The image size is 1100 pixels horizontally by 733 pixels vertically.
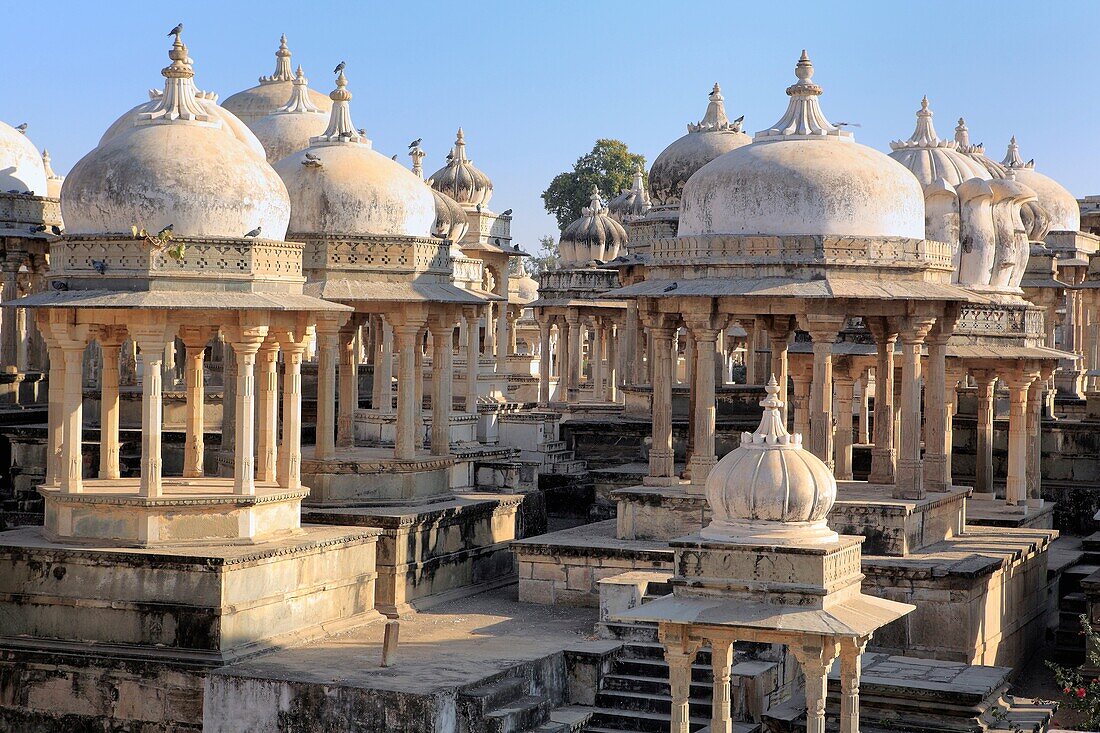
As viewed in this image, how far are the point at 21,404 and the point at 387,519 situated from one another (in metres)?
9.81

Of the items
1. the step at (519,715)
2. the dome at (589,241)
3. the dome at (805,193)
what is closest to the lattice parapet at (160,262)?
the step at (519,715)

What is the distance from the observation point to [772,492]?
48.3 feet

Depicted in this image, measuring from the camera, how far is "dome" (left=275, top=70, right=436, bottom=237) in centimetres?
2397

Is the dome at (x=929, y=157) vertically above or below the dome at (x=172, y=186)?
above

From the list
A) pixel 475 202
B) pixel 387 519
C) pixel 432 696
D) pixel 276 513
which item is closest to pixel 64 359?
pixel 276 513

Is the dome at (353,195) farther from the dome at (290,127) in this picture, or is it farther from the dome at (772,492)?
the dome at (772,492)

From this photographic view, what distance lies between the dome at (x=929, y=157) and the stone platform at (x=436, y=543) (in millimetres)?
8544

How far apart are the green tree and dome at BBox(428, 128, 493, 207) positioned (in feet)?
97.8

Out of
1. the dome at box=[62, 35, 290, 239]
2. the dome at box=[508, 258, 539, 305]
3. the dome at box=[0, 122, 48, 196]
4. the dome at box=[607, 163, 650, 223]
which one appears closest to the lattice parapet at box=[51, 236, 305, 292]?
the dome at box=[62, 35, 290, 239]

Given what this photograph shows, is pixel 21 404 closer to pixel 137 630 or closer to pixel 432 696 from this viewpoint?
pixel 137 630

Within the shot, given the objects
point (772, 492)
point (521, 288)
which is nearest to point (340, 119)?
point (772, 492)

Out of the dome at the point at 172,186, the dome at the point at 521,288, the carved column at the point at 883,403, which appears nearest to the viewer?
the dome at the point at 172,186

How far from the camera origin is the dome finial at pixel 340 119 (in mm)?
25062

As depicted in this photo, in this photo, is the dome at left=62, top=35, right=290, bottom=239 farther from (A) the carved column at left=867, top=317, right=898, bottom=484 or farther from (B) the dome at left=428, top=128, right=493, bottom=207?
(B) the dome at left=428, top=128, right=493, bottom=207
